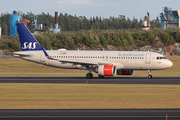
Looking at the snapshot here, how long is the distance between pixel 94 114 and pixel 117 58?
25825mm

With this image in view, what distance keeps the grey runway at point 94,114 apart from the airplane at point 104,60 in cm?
2172

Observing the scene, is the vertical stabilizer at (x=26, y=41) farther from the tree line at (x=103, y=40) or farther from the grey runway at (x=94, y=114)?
the tree line at (x=103, y=40)

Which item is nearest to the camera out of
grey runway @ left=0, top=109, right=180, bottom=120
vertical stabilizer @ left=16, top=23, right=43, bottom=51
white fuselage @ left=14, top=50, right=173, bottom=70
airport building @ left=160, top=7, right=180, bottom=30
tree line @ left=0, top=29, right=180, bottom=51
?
grey runway @ left=0, top=109, right=180, bottom=120

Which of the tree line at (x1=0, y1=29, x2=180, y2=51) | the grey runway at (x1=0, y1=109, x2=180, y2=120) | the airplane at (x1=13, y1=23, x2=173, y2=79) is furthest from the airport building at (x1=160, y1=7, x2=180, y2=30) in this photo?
the grey runway at (x1=0, y1=109, x2=180, y2=120)

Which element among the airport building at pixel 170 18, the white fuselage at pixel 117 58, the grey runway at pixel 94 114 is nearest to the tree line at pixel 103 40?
the airport building at pixel 170 18

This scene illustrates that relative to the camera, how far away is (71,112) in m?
16.3

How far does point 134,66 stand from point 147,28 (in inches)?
2957

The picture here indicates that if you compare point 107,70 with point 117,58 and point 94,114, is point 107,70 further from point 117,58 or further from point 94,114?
point 94,114

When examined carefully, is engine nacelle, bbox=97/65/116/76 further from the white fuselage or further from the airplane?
the white fuselage

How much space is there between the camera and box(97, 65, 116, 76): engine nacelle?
126ft

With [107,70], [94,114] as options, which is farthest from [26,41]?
[94,114]

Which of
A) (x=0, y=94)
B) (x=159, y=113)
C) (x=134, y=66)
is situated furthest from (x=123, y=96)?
(x=134, y=66)

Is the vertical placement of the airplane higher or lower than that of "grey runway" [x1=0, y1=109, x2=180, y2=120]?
higher

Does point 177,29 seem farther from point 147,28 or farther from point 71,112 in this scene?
point 71,112
